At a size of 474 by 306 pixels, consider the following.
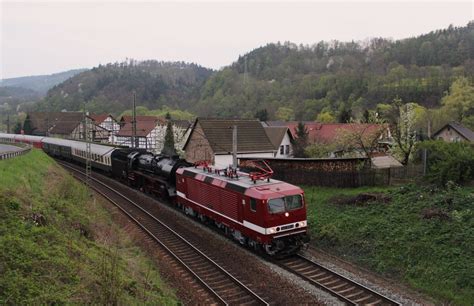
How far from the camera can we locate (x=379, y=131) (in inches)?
1367

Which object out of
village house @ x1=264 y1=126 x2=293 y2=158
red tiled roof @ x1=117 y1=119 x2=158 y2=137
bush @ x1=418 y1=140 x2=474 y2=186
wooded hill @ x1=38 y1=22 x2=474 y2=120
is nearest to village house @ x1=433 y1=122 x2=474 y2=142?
village house @ x1=264 y1=126 x2=293 y2=158

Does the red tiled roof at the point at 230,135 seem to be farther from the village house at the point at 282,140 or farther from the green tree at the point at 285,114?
the green tree at the point at 285,114

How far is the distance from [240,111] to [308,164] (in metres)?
106

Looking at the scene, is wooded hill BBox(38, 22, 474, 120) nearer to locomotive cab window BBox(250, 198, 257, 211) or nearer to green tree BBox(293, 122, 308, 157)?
green tree BBox(293, 122, 308, 157)

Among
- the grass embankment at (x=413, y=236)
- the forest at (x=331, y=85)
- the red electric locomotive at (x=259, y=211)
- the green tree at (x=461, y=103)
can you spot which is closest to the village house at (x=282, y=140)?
the forest at (x=331, y=85)

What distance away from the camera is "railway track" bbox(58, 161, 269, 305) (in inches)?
548

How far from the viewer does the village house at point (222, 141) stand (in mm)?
40469

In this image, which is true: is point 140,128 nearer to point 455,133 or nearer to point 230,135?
point 230,135

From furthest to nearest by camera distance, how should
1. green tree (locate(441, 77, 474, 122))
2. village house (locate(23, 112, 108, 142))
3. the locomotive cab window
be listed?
village house (locate(23, 112, 108, 142)), green tree (locate(441, 77, 474, 122)), the locomotive cab window

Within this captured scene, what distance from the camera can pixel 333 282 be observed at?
49.2 ft

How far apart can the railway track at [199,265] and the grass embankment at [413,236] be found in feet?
18.6

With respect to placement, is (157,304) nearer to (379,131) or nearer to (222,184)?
(222,184)

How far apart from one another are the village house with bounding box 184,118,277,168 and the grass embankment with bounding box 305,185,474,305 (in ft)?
59.4

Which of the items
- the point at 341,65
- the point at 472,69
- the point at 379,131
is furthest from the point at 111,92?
the point at 379,131
